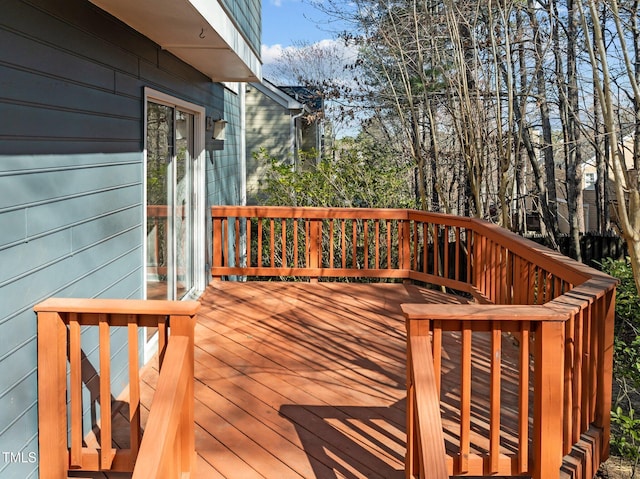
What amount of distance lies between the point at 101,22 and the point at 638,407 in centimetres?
463

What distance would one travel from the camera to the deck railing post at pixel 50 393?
8.36ft

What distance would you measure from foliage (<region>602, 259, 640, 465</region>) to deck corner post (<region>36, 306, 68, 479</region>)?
2655mm

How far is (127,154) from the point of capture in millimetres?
3836

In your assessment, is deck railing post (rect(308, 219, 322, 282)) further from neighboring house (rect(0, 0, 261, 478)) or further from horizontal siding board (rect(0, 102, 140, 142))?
horizontal siding board (rect(0, 102, 140, 142))

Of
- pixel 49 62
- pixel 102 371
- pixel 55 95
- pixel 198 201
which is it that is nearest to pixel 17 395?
pixel 102 371

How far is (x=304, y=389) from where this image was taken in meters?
3.91

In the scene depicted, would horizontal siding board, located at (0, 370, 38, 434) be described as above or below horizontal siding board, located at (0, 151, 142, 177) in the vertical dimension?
below

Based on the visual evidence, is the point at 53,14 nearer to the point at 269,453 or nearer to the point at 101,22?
the point at 101,22

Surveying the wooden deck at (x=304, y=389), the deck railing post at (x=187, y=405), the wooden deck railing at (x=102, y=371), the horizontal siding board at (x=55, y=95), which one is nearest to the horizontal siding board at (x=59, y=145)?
A: the horizontal siding board at (x=55, y=95)

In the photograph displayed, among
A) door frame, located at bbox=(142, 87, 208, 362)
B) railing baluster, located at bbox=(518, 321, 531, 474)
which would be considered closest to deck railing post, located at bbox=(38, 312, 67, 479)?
railing baluster, located at bbox=(518, 321, 531, 474)

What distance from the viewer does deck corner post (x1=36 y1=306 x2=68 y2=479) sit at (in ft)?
8.36

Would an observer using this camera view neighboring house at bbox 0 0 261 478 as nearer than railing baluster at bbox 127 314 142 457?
Yes

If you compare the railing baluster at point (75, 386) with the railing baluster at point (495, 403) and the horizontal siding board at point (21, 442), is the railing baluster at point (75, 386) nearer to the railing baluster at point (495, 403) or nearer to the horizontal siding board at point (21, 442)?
the horizontal siding board at point (21, 442)

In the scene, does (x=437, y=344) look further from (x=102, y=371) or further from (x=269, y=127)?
(x=269, y=127)
